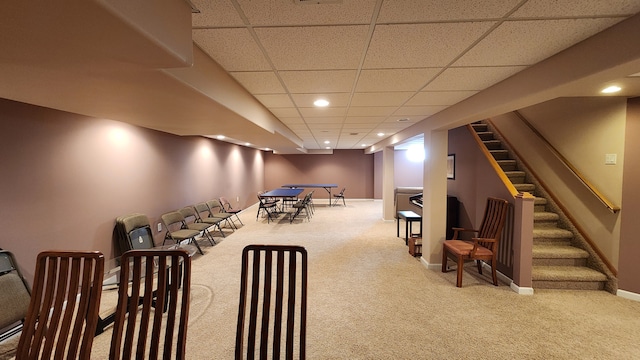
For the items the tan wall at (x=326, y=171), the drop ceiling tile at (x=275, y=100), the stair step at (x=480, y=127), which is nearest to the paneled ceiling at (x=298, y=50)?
the drop ceiling tile at (x=275, y=100)

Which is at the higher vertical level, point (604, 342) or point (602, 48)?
point (602, 48)

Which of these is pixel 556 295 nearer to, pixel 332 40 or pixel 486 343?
pixel 486 343

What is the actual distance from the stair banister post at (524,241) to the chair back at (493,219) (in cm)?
19

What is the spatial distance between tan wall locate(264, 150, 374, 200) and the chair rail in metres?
7.52

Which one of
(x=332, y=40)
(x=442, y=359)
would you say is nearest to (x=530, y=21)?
(x=332, y=40)

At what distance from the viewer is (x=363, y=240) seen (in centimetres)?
542

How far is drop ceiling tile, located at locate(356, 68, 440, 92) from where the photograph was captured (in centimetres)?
201

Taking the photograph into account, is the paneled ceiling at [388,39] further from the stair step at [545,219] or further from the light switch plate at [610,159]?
the stair step at [545,219]

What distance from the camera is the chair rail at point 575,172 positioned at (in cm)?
302

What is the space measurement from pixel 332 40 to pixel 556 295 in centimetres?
380

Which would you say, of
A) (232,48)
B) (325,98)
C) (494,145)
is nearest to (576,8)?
(232,48)

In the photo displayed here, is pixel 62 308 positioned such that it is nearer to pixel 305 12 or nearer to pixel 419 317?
pixel 305 12

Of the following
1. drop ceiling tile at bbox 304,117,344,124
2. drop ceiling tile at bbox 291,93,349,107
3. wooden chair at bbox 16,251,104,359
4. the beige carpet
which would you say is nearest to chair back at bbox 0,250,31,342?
the beige carpet

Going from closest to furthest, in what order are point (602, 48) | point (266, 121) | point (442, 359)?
point (602, 48) → point (442, 359) → point (266, 121)
